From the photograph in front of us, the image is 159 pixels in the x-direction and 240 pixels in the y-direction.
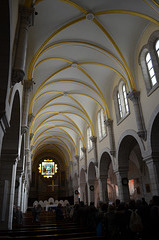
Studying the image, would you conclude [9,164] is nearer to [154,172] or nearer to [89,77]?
[154,172]

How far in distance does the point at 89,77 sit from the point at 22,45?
9606mm

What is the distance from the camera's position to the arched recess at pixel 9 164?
26.1 ft

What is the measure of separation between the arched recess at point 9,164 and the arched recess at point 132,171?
7346mm

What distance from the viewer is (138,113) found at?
11.7 metres

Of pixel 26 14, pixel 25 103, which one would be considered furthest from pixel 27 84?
pixel 26 14

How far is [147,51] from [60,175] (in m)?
31.0

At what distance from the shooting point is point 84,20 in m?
11.1

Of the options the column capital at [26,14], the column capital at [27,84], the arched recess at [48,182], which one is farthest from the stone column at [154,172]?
the arched recess at [48,182]

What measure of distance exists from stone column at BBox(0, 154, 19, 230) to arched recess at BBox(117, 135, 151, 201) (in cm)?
754

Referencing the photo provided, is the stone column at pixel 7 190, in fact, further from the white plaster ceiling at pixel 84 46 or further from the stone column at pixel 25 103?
the white plaster ceiling at pixel 84 46

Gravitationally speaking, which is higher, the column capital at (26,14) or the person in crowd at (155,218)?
the column capital at (26,14)

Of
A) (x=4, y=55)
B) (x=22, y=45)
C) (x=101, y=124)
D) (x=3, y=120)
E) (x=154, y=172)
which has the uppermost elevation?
(x=101, y=124)

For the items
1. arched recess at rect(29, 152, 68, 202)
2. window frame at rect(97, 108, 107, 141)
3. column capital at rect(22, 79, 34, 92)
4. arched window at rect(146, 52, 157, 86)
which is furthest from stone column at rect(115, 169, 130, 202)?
arched recess at rect(29, 152, 68, 202)

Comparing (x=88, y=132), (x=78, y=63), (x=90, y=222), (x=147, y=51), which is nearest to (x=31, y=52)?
(x=78, y=63)
